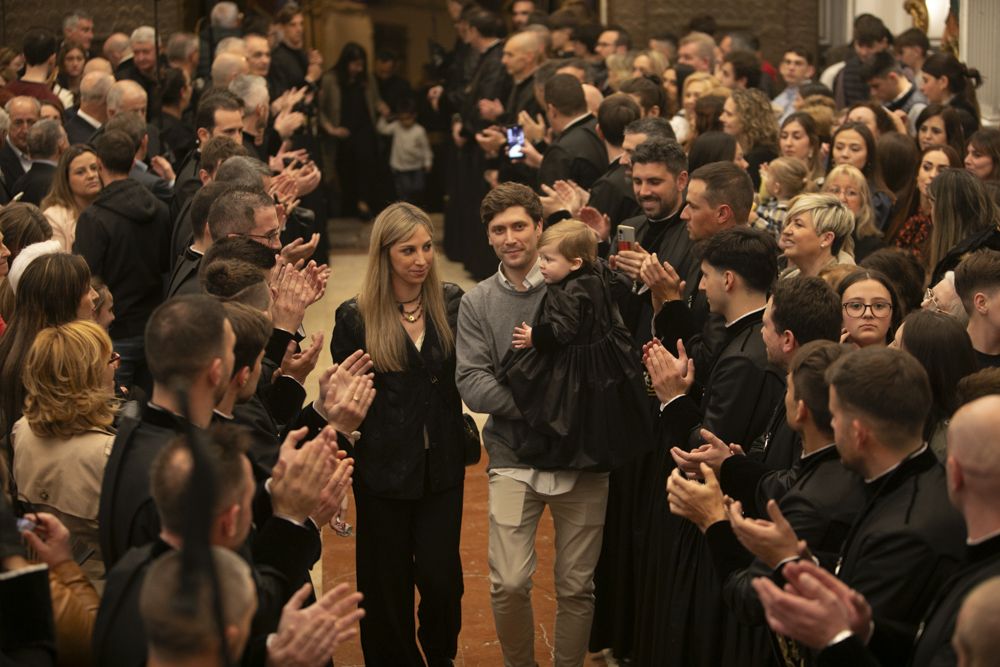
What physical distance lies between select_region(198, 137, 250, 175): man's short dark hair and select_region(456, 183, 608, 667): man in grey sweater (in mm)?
2515

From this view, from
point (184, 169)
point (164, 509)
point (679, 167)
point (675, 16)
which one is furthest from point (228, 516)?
point (675, 16)

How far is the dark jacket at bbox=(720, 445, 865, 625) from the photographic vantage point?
12.7 feet

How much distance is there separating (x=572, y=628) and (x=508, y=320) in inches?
49.0

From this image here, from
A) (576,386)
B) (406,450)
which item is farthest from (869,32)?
(406,450)

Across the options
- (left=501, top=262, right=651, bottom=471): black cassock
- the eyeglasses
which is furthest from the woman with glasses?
(left=501, top=262, right=651, bottom=471): black cassock

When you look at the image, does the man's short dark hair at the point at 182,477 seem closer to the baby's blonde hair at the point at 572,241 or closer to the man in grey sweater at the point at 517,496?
the man in grey sweater at the point at 517,496

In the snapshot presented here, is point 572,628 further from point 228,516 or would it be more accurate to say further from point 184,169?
point 184,169

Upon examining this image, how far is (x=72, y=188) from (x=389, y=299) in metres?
3.08

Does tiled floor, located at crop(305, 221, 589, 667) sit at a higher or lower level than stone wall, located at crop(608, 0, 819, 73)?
lower

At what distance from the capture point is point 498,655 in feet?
20.1

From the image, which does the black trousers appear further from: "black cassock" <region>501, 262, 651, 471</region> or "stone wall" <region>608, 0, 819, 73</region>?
"stone wall" <region>608, 0, 819, 73</region>

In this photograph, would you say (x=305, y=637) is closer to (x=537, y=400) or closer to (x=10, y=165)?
(x=537, y=400)

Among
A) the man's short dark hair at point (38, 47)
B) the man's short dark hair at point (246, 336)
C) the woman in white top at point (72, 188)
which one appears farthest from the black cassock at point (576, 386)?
the man's short dark hair at point (38, 47)

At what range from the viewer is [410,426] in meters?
5.44
